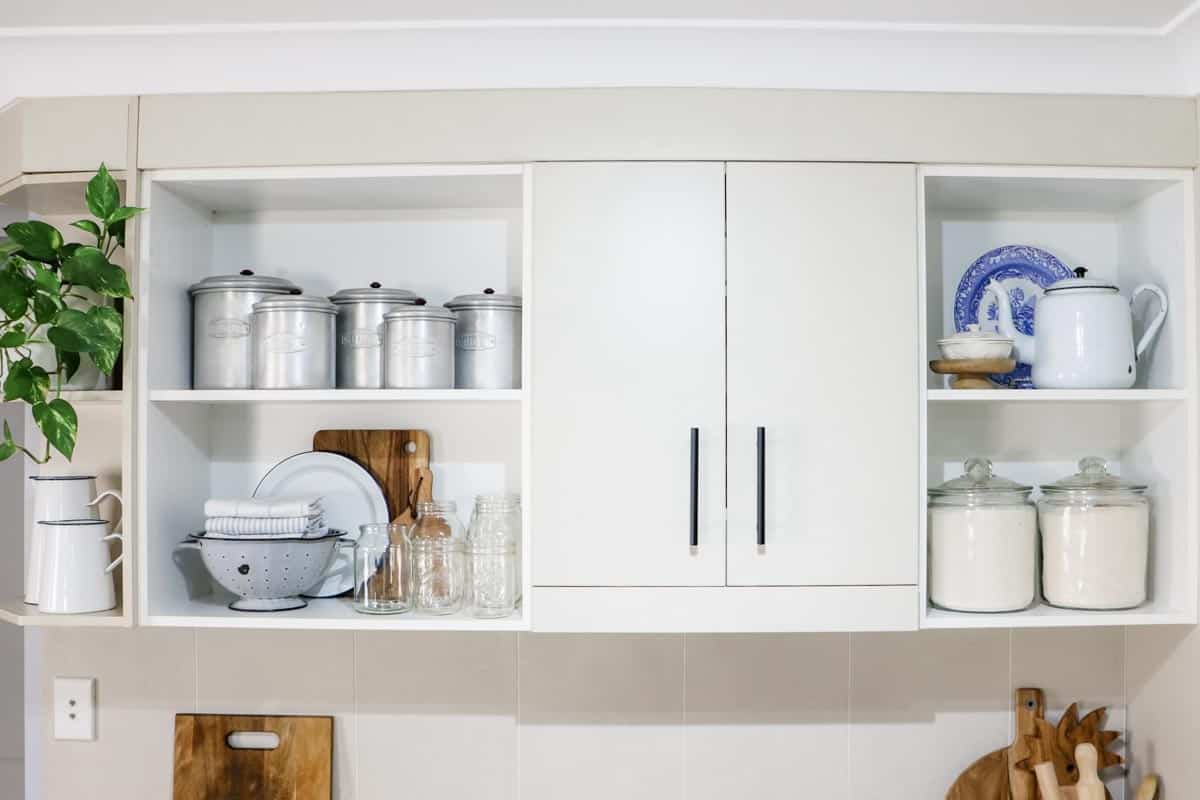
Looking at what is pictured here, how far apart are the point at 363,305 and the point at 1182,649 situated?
1.52m

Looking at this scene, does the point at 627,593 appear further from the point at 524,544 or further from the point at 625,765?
the point at 625,765

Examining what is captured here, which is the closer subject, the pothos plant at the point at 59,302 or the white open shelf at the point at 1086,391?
the pothos plant at the point at 59,302

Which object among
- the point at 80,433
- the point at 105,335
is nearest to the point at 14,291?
the point at 105,335

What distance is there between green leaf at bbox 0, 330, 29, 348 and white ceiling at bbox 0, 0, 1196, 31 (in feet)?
1.67

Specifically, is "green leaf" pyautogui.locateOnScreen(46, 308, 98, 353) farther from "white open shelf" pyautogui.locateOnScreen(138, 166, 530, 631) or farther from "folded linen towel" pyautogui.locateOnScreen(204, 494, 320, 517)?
"folded linen towel" pyautogui.locateOnScreen(204, 494, 320, 517)

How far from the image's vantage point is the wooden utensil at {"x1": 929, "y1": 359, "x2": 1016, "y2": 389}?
1.59 m

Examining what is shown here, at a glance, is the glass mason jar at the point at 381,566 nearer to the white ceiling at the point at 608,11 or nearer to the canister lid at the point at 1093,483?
the white ceiling at the point at 608,11

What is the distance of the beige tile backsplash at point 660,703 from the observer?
180cm

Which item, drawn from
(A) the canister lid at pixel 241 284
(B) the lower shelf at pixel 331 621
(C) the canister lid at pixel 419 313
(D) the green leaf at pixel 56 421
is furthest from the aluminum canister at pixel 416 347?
(D) the green leaf at pixel 56 421

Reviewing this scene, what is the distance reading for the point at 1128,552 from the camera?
1548 millimetres

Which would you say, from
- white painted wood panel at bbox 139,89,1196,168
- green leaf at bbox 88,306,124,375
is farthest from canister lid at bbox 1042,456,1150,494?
green leaf at bbox 88,306,124,375

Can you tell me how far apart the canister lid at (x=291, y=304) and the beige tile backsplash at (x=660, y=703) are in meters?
0.65

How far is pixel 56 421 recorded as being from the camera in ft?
4.69

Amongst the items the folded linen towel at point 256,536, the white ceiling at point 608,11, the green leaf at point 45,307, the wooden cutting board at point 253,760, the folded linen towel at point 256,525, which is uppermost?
the white ceiling at point 608,11
